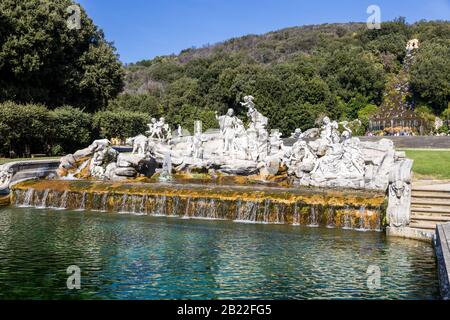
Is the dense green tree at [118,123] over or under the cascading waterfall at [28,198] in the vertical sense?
over

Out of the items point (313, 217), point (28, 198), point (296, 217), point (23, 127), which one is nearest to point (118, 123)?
point (23, 127)

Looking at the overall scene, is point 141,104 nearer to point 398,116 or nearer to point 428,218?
point 398,116

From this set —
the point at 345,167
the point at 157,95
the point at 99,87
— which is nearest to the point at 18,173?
the point at 345,167

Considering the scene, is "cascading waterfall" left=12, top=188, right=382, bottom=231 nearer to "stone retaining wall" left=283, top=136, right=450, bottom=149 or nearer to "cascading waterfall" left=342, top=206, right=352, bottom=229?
"cascading waterfall" left=342, top=206, right=352, bottom=229

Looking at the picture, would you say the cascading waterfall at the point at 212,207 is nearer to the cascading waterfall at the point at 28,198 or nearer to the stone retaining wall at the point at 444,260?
the cascading waterfall at the point at 28,198

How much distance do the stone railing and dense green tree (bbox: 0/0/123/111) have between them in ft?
41.8

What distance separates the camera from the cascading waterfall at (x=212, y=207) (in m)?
17.7

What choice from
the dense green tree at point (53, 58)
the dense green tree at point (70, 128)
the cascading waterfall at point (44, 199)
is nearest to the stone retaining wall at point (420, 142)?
the dense green tree at point (70, 128)

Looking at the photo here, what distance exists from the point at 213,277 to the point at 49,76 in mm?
34374

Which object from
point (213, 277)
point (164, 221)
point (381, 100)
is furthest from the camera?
point (381, 100)

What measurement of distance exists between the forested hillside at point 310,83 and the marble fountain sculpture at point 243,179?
30081mm

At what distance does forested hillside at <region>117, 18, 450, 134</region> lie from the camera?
197ft
